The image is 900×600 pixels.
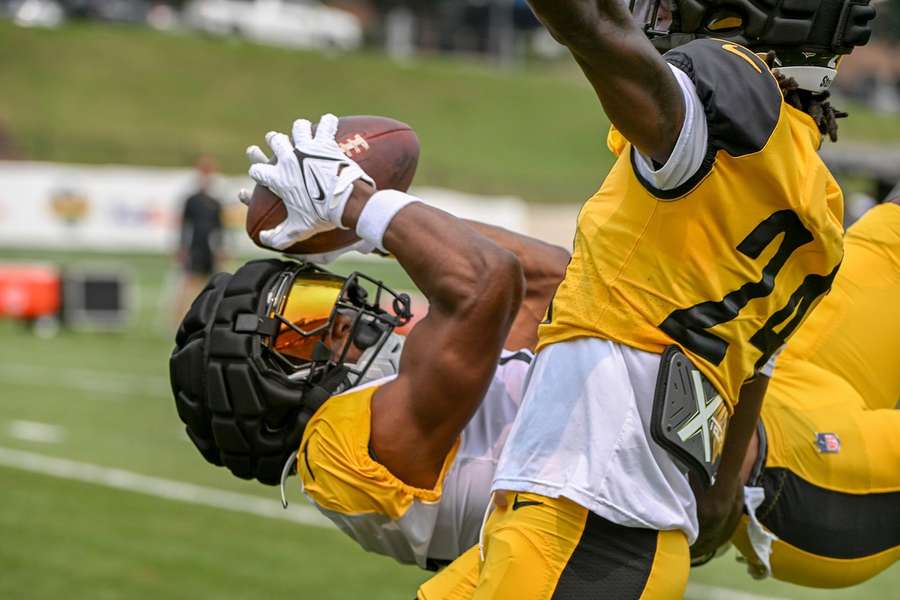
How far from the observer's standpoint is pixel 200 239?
45.2ft

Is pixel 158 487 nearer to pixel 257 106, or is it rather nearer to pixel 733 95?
pixel 733 95

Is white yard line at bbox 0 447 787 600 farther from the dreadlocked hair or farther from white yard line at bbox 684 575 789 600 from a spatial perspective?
the dreadlocked hair

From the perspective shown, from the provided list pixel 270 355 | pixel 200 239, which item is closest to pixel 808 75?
pixel 270 355

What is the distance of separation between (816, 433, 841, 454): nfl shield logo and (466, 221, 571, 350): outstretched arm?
790 mm

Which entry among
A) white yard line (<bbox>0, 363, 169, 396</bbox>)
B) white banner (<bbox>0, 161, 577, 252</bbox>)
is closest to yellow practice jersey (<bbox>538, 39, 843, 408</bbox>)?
white yard line (<bbox>0, 363, 169, 396</bbox>)

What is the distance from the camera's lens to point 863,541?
3512mm

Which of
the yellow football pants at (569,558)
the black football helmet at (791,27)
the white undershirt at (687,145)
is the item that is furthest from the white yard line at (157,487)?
the white undershirt at (687,145)

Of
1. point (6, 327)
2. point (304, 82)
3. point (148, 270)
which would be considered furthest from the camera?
point (304, 82)

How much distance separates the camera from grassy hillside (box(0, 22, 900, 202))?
2783 centimetres

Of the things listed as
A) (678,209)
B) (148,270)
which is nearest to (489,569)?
(678,209)

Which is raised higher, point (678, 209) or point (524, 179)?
point (678, 209)

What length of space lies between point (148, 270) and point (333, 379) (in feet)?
57.0

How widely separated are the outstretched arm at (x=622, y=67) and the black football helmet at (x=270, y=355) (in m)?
1.19

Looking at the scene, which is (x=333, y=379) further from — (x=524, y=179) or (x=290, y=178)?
(x=524, y=179)
